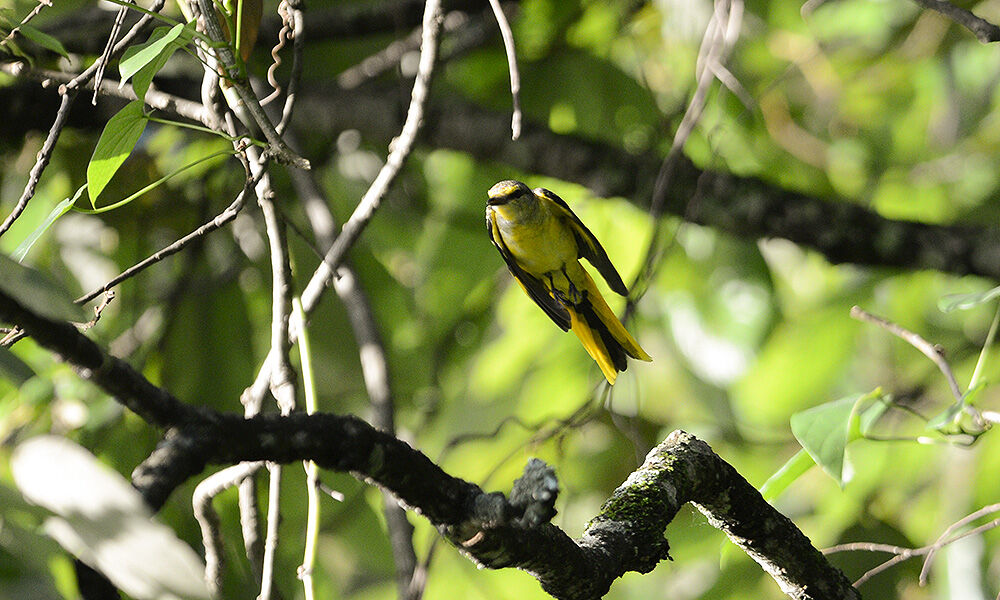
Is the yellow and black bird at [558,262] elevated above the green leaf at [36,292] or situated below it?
above

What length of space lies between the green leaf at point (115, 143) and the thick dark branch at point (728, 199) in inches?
45.5

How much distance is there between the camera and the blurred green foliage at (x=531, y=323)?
6.23 feet

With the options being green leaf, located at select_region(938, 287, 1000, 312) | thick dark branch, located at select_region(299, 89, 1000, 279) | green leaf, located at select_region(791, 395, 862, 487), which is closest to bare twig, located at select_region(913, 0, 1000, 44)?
green leaf, located at select_region(938, 287, 1000, 312)

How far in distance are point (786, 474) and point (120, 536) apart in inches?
30.9

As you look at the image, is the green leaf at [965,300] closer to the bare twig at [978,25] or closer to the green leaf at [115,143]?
the bare twig at [978,25]

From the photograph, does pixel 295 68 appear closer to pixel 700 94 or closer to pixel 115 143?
pixel 115 143

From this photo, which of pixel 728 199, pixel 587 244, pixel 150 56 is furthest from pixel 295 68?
pixel 728 199

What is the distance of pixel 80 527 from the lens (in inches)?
13.0

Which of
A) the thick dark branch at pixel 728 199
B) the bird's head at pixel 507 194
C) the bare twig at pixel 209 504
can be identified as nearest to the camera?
the bird's head at pixel 507 194

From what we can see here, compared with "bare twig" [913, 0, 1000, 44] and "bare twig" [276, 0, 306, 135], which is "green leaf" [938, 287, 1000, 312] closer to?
"bare twig" [913, 0, 1000, 44]

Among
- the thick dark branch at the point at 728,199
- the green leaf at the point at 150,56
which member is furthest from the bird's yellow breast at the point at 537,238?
the thick dark branch at the point at 728,199

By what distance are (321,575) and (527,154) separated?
1.00 metres

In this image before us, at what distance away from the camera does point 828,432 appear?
2.91ft

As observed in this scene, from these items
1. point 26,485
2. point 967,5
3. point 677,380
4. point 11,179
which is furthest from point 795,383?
point 26,485
